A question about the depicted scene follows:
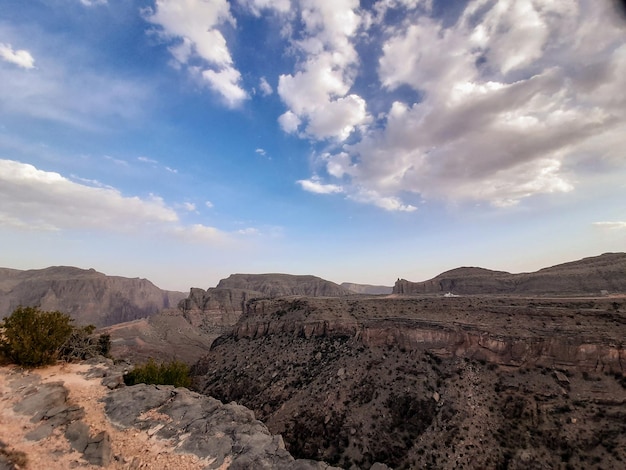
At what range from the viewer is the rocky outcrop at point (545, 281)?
222 ft

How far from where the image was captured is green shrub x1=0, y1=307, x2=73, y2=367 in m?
19.5

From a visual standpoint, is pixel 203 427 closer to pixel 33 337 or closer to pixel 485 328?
pixel 33 337

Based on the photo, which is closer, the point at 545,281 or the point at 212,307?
the point at 545,281

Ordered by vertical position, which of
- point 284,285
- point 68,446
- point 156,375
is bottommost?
point 68,446

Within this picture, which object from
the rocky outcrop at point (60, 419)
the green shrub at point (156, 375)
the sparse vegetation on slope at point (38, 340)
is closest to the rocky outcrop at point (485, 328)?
the green shrub at point (156, 375)

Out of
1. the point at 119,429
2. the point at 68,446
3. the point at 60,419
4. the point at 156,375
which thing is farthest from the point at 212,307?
the point at 68,446

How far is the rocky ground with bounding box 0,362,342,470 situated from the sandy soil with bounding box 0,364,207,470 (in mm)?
32

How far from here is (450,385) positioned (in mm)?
41188

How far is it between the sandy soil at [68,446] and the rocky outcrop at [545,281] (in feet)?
256

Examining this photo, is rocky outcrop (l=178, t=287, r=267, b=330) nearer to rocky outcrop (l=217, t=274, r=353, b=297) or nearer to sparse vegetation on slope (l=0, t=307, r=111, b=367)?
rocky outcrop (l=217, t=274, r=353, b=297)

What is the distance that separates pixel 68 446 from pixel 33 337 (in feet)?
31.6

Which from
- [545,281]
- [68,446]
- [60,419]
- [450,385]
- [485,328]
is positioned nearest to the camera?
Result: [68,446]

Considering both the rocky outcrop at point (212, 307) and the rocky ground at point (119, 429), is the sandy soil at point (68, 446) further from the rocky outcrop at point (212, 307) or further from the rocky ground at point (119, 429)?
the rocky outcrop at point (212, 307)

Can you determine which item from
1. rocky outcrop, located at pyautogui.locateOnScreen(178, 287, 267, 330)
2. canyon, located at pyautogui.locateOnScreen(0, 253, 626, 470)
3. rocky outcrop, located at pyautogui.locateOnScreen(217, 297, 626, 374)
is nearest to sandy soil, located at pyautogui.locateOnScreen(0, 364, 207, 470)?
canyon, located at pyautogui.locateOnScreen(0, 253, 626, 470)
